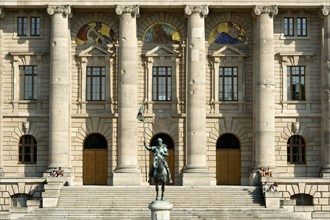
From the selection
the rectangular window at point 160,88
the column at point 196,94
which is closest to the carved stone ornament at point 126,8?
the column at point 196,94

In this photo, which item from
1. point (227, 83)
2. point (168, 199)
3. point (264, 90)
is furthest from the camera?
point (227, 83)

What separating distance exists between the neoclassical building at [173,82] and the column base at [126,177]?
34.2 inches

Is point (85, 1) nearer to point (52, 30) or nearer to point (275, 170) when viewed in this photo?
point (52, 30)

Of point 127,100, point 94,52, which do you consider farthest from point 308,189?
point 94,52

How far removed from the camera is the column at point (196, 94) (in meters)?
64.9

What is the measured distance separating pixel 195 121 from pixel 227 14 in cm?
820

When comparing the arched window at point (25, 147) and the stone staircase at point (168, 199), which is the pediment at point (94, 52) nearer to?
the arched window at point (25, 147)

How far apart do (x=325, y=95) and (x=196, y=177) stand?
10.6m

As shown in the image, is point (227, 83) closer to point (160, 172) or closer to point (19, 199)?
point (19, 199)

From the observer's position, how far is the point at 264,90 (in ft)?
214

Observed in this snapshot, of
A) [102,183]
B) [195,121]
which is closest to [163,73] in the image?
[195,121]

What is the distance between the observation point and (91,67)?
67125mm

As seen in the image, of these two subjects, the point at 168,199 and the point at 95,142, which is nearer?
the point at 168,199

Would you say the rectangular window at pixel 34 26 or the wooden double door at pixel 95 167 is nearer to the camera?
the wooden double door at pixel 95 167
